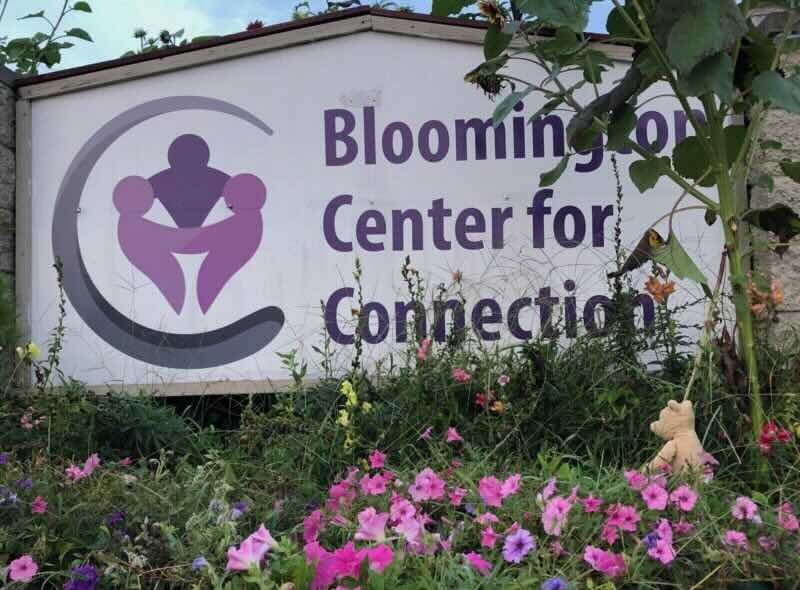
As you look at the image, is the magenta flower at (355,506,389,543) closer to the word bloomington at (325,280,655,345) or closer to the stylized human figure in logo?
the word bloomington at (325,280,655,345)

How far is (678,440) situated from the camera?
2.22 m

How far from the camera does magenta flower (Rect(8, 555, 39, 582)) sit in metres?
1.66

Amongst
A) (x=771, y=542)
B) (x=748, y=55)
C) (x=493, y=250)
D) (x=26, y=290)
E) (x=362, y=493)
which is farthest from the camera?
(x=26, y=290)

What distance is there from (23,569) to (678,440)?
1670 mm

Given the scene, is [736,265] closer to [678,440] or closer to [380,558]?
[678,440]

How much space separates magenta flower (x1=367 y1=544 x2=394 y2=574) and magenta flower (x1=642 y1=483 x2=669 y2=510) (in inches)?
26.3

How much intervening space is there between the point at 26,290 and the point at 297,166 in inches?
60.1

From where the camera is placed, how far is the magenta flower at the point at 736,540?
167 centimetres

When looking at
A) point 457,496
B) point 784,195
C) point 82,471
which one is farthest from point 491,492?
point 784,195

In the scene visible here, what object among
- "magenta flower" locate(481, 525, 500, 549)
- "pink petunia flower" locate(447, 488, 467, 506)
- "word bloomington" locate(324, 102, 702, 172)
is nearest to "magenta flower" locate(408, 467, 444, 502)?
"pink petunia flower" locate(447, 488, 467, 506)

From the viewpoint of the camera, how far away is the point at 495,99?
3838 mm

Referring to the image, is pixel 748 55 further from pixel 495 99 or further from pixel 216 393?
pixel 216 393

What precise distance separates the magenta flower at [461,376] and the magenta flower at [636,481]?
0.93 m

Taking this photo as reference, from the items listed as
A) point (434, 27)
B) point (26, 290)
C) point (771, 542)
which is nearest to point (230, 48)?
point (434, 27)
